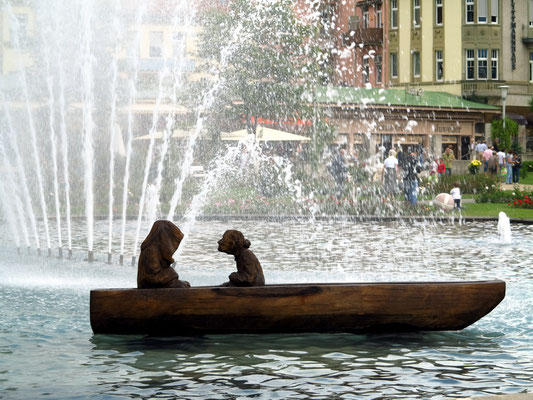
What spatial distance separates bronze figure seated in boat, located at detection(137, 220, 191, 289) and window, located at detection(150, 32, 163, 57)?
2060 inches

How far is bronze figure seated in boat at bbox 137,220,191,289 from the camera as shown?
404 inches

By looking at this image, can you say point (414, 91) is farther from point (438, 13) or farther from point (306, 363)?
point (306, 363)

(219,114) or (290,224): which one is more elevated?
(219,114)

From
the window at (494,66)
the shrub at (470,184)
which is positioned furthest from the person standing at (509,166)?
the window at (494,66)

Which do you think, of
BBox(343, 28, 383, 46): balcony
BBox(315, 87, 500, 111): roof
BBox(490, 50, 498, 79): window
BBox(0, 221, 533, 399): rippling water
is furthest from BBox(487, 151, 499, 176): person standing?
BBox(0, 221, 533, 399): rippling water

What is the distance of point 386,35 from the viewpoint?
245ft

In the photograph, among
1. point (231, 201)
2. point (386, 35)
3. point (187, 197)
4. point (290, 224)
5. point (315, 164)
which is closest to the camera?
point (290, 224)

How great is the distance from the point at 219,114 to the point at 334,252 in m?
26.0

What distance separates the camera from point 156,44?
7119 centimetres

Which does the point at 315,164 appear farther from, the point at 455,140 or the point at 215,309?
the point at 215,309

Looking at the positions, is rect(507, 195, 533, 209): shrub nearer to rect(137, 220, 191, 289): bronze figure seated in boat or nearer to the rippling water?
the rippling water

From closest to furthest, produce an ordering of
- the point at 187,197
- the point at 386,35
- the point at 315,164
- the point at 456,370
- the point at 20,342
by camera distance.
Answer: the point at 456,370, the point at 20,342, the point at 187,197, the point at 315,164, the point at 386,35

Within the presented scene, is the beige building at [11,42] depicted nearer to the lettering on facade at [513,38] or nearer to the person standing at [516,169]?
the person standing at [516,169]

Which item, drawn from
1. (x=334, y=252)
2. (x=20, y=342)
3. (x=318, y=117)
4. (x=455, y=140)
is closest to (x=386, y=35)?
(x=455, y=140)
